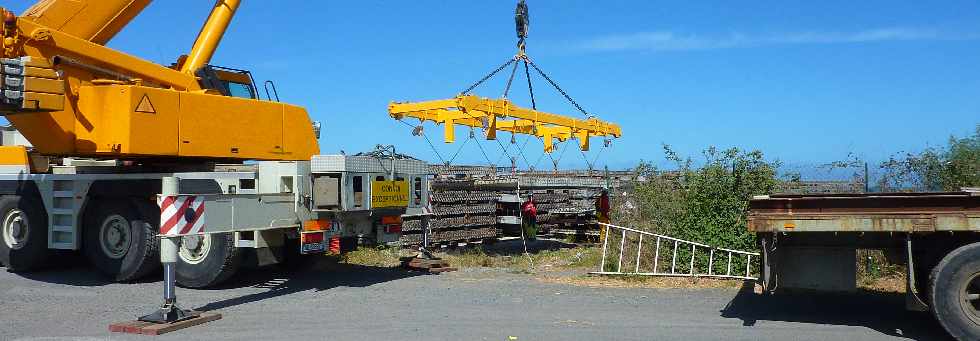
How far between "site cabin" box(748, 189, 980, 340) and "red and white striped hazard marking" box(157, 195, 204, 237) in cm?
634

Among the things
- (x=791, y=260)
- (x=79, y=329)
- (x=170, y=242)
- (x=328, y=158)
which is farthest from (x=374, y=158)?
(x=791, y=260)

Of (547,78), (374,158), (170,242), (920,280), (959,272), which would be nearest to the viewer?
(959,272)

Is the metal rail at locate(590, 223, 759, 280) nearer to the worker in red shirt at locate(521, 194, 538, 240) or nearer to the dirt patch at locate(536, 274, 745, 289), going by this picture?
the dirt patch at locate(536, 274, 745, 289)

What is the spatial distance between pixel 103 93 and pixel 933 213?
34.0ft

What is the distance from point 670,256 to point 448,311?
16.5 feet

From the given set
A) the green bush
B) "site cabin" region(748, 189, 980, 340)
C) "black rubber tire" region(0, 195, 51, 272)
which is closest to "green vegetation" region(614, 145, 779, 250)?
the green bush

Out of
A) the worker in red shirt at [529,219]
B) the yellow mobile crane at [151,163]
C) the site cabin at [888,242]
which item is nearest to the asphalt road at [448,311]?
the site cabin at [888,242]

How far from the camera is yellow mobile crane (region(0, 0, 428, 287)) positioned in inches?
433

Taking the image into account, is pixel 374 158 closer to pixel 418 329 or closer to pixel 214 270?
pixel 214 270

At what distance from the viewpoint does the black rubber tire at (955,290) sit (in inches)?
307

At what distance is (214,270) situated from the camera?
38.1 ft

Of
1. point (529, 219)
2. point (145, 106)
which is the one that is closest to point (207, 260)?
point (145, 106)

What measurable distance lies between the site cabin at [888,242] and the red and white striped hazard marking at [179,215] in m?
6.34

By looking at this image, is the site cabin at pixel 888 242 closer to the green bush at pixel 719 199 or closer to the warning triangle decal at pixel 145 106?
the green bush at pixel 719 199
